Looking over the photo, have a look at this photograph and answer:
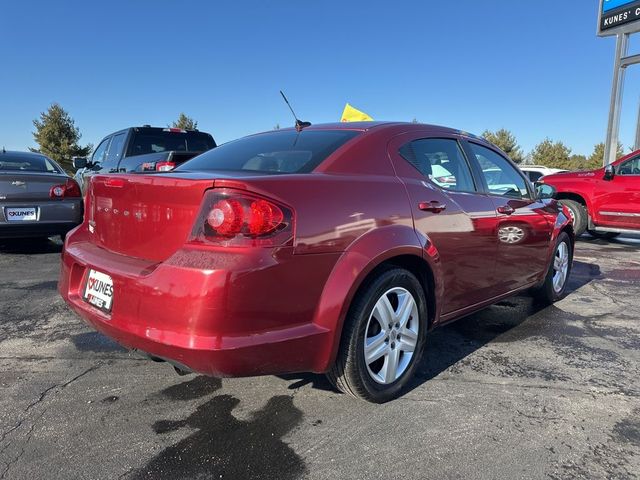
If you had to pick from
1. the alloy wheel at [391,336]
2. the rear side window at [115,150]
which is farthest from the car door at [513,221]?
the rear side window at [115,150]

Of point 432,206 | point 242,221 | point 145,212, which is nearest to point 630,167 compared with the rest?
point 432,206

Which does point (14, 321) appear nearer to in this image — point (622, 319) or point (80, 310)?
point (80, 310)

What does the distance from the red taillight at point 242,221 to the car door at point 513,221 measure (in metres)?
2.01

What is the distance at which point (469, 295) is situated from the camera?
331 cm

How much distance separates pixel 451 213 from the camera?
121 inches

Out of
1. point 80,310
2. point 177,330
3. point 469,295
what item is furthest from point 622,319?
point 80,310

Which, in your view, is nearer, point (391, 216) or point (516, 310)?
point (391, 216)

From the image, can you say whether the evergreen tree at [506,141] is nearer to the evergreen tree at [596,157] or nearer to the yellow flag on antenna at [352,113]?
the evergreen tree at [596,157]

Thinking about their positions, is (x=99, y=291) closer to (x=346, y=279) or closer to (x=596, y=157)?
(x=346, y=279)

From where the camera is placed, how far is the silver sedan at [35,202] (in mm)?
6332

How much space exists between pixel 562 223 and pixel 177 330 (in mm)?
3945

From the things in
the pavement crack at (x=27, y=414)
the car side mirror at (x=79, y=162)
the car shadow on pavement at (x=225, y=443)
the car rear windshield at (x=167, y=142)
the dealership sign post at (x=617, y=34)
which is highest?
the dealership sign post at (x=617, y=34)

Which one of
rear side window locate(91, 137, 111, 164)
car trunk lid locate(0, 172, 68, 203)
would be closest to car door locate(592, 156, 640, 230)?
car trunk lid locate(0, 172, 68, 203)

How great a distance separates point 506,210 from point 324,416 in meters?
2.11
